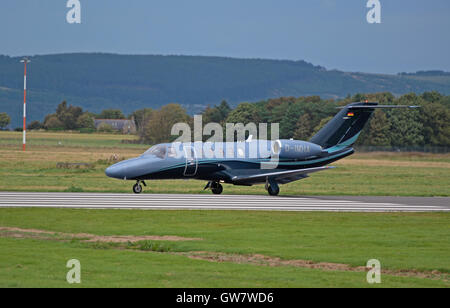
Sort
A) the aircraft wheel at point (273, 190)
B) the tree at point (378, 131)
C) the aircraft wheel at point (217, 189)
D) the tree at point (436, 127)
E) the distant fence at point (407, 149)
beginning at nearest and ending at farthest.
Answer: the aircraft wheel at point (273, 190) → the aircraft wheel at point (217, 189) → the distant fence at point (407, 149) → the tree at point (378, 131) → the tree at point (436, 127)

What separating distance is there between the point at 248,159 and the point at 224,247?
1689 centimetres

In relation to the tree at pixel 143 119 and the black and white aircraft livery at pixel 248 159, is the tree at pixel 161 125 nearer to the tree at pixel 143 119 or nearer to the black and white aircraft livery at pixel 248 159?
→ the tree at pixel 143 119

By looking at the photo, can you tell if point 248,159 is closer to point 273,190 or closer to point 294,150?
point 273,190

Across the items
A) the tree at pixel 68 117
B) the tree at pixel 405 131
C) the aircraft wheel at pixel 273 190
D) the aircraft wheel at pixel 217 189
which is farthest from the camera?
the tree at pixel 68 117

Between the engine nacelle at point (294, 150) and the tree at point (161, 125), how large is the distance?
6947cm

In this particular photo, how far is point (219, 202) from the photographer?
28750 mm

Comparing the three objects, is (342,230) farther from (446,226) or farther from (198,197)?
(198,197)

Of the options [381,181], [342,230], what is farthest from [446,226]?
[381,181]

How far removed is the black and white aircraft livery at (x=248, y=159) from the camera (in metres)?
32.0

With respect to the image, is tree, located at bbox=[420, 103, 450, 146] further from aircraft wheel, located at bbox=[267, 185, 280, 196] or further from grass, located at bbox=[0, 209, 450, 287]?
grass, located at bbox=[0, 209, 450, 287]

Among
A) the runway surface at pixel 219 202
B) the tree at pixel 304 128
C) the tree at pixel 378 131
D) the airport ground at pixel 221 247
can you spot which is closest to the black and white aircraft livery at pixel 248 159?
the runway surface at pixel 219 202

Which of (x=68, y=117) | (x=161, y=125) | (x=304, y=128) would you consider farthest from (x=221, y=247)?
(x=68, y=117)
